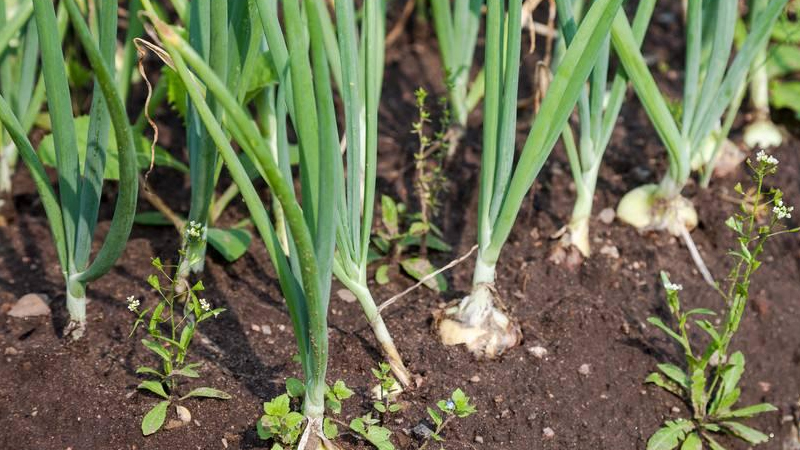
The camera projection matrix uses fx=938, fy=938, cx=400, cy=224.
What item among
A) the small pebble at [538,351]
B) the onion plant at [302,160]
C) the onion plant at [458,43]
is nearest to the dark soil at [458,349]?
the small pebble at [538,351]

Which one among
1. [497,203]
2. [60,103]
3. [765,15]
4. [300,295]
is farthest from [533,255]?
[60,103]

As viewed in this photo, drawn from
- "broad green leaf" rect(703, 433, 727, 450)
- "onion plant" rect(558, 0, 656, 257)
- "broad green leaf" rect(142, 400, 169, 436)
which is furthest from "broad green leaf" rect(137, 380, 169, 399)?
"broad green leaf" rect(703, 433, 727, 450)

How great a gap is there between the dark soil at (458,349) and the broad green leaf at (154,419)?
25 millimetres

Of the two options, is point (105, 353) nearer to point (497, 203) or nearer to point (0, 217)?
point (0, 217)

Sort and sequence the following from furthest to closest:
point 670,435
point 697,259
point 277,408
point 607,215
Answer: point 607,215 → point 697,259 → point 670,435 → point 277,408

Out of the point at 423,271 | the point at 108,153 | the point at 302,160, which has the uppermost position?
the point at 302,160

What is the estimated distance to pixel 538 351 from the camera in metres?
1.66

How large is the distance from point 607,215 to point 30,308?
1.17 meters

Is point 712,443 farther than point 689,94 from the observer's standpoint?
No

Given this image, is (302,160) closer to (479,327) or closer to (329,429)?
(329,429)

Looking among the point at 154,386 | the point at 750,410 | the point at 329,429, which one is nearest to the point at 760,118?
the point at 750,410

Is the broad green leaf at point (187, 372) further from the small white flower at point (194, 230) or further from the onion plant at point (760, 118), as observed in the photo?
the onion plant at point (760, 118)

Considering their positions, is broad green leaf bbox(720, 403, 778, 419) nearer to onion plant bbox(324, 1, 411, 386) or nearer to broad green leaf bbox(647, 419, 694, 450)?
broad green leaf bbox(647, 419, 694, 450)

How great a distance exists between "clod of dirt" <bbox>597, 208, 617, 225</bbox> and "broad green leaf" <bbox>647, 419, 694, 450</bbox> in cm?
53
